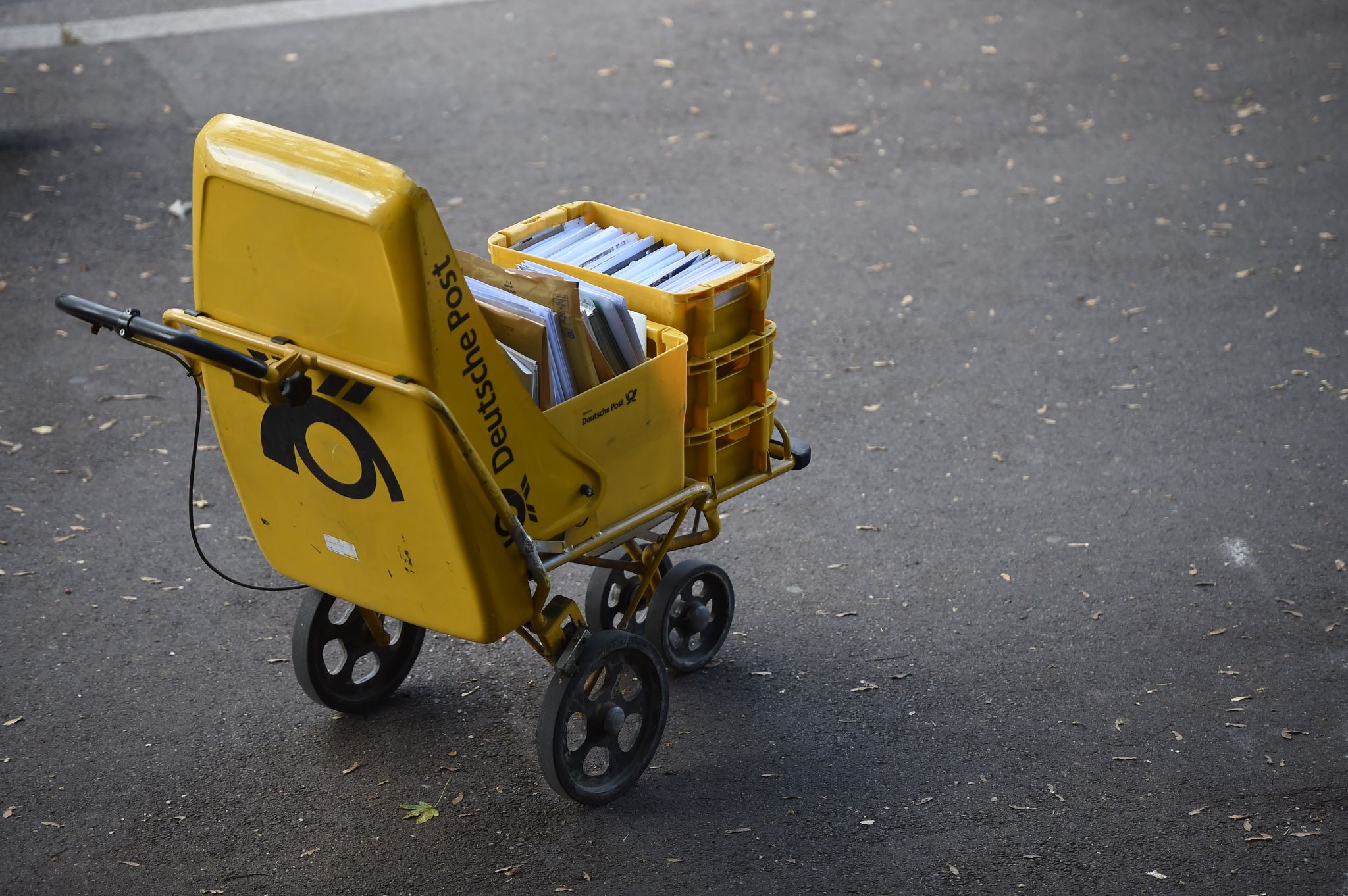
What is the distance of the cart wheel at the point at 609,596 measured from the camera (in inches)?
190

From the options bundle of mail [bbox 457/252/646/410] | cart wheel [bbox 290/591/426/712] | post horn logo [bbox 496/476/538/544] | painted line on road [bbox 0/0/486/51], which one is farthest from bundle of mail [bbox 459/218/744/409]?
painted line on road [bbox 0/0/486/51]

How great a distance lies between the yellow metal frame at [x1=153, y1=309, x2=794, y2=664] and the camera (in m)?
3.32

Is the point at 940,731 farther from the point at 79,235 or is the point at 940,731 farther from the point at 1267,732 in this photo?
the point at 79,235

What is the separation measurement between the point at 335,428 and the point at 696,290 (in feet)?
3.85

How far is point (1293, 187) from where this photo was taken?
8.49 meters

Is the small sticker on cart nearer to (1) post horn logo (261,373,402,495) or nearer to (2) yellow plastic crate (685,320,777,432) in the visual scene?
(1) post horn logo (261,373,402,495)

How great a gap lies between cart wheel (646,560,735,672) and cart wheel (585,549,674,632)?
0.30 feet

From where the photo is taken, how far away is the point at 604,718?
417 centimetres

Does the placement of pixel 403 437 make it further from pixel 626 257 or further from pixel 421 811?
pixel 421 811

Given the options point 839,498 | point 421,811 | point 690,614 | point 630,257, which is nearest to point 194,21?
point 839,498

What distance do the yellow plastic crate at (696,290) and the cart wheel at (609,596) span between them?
0.99 m

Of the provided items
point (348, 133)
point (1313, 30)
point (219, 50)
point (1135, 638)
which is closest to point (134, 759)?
point (1135, 638)

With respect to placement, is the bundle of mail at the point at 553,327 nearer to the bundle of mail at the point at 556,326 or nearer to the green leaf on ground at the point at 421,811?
the bundle of mail at the point at 556,326

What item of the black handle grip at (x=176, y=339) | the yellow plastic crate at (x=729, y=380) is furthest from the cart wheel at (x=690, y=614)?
the black handle grip at (x=176, y=339)
